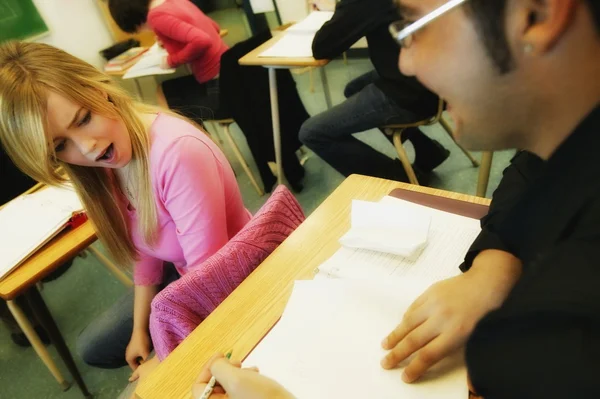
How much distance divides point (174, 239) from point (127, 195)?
0.17m

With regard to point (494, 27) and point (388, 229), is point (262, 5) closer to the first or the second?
point (388, 229)

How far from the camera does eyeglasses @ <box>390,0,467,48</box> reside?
13.2 inches

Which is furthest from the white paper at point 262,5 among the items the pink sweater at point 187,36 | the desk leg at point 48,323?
the desk leg at point 48,323

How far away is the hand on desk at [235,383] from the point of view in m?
0.45

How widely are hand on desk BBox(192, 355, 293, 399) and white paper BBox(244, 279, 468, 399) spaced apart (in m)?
0.04

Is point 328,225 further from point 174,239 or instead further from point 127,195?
point 127,195

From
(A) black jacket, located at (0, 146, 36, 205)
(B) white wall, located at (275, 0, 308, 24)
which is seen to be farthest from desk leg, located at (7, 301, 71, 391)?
(B) white wall, located at (275, 0, 308, 24)

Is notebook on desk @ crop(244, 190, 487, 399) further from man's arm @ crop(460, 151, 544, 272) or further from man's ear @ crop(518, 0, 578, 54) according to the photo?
man's ear @ crop(518, 0, 578, 54)

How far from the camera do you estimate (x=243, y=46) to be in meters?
1.82

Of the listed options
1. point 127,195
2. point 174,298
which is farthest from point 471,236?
point 127,195

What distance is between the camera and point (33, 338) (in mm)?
1293

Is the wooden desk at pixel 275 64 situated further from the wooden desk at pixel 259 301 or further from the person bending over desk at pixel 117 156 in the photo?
the wooden desk at pixel 259 301

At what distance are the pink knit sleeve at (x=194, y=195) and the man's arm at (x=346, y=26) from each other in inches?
31.2

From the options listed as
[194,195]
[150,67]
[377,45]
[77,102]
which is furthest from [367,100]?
[150,67]
